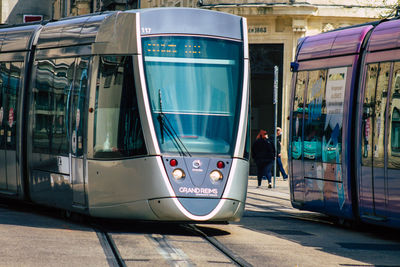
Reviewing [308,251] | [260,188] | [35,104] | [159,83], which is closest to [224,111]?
[159,83]

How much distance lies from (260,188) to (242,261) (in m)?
16.1

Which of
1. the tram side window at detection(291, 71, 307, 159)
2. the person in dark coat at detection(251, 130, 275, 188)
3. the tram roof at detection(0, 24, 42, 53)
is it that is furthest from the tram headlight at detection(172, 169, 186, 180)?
the person in dark coat at detection(251, 130, 275, 188)

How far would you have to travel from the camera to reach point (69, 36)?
1451 centimetres

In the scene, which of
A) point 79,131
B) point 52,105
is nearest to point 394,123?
point 79,131

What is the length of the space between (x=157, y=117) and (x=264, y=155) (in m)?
14.2

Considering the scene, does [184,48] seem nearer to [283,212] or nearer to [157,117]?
[157,117]

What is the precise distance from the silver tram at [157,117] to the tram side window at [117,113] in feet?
0.04

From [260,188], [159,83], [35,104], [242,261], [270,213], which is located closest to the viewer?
[242,261]

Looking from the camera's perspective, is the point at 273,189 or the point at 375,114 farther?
the point at 273,189

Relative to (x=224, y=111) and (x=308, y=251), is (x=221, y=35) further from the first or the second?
(x=308, y=251)

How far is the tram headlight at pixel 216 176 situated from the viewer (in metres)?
12.8

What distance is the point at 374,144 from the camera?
44.7 feet

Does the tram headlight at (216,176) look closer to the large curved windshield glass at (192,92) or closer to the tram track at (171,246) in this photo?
the large curved windshield glass at (192,92)

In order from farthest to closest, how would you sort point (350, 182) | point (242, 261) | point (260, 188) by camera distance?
1. point (260, 188)
2. point (350, 182)
3. point (242, 261)
